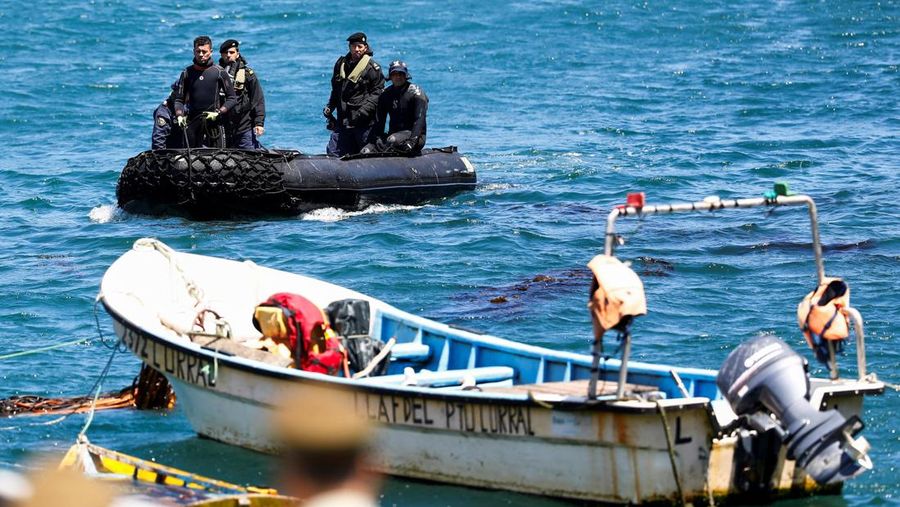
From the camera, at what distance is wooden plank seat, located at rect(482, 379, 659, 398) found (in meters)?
8.52

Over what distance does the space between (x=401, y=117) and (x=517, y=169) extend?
344cm

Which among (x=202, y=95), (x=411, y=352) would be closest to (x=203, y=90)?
(x=202, y=95)

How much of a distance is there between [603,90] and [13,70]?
12.0 metres

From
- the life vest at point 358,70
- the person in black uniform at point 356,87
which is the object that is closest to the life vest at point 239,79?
the person in black uniform at point 356,87

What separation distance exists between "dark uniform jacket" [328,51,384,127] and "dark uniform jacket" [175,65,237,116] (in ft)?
4.58

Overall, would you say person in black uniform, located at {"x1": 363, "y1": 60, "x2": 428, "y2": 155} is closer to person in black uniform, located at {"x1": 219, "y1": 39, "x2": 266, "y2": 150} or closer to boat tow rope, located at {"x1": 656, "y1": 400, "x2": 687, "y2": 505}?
person in black uniform, located at {"x1": 219, "y1": 39, "x2": 266, "y2": 150}

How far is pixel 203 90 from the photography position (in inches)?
669

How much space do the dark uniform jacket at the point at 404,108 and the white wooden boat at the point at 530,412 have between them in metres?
7.30

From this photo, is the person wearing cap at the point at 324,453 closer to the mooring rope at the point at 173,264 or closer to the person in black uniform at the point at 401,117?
the mooring rope at the point at 173,264

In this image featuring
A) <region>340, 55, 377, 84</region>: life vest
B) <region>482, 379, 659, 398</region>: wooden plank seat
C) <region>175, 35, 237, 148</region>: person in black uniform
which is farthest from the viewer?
<region>340, 55, 377, 84</region>: life vest

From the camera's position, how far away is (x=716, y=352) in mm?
12172

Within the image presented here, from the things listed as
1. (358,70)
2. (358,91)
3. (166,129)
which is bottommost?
(166,129)

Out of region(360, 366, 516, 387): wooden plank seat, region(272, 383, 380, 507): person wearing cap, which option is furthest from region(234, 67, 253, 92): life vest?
region(272, 383, 380, 507): person wearing cap

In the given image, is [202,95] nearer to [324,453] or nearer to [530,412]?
[530,412]
